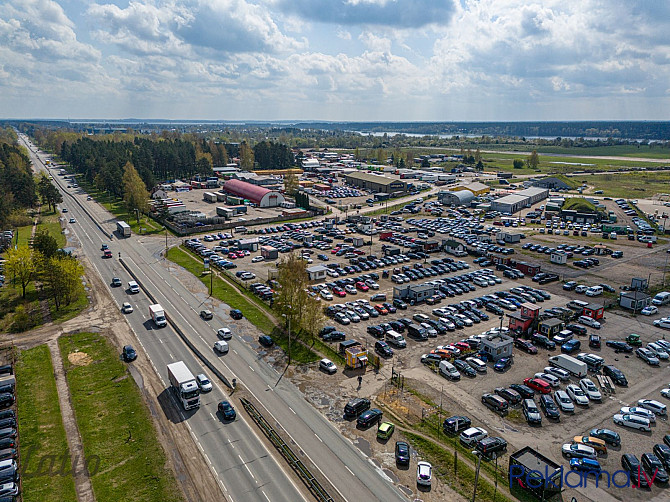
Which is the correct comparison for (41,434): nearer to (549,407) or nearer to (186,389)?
(186,389)

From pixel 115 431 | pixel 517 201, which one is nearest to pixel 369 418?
pixel 115 431

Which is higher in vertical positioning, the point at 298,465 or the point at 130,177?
the point at 130,177

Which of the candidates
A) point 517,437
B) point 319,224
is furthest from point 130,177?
point 517,437

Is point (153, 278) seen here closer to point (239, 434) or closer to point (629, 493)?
point (239, 434)

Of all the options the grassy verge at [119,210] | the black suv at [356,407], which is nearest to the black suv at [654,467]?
the black suv at [356,407]

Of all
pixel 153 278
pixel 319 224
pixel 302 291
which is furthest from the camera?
pixel 319 224
